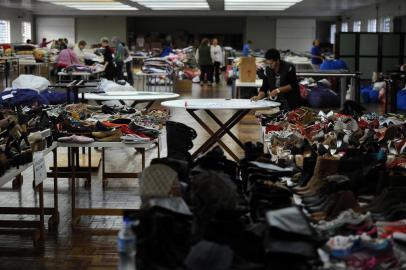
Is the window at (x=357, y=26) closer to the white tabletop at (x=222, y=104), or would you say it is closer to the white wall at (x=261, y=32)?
the white wall at (x=261, y=32)

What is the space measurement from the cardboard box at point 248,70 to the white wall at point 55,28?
23110 mm

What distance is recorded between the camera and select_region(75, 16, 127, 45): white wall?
3397 cm

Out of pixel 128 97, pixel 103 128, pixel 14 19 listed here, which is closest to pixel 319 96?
pixel 128 97

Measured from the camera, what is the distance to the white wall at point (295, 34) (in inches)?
1292

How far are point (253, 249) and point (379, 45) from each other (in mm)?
14474

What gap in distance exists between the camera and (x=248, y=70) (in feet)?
39.9

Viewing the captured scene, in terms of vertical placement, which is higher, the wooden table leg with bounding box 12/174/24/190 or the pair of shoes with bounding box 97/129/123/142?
the pair of shoes with bounding box 97/129/123/142

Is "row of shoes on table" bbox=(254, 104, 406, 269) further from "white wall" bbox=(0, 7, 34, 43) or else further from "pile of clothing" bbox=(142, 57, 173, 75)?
"white wall" bbox=(0, 7, 34, 43)

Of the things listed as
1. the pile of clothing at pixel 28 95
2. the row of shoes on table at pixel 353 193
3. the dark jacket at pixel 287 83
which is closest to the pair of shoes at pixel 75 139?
the row of shoes on table at pixel 353 193

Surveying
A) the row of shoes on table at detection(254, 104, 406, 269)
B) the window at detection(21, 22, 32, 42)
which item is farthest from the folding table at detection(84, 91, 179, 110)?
the window at detection(21, 22, 32, 42)

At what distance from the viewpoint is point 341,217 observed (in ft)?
9.52

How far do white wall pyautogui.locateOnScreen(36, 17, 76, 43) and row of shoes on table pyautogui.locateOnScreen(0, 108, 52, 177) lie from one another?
2930cm

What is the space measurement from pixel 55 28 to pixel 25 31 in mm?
1702

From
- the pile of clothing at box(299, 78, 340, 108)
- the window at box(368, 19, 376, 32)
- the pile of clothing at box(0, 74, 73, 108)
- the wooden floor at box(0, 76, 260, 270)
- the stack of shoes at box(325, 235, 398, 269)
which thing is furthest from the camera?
the window at box(368, 19, 376, 32)
